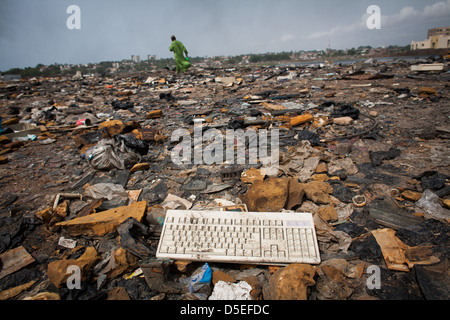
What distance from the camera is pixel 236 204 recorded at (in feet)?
6.93

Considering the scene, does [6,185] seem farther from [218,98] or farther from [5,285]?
[218,98]

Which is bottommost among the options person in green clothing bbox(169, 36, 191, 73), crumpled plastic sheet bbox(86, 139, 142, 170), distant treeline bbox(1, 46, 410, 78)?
crumpled plastic sheet bbox(86, 139, 142, 170)

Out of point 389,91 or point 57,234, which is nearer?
point 57,234

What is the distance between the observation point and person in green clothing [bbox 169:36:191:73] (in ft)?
38.4

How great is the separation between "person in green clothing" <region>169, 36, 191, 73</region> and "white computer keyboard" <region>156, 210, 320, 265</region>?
12.2 metres

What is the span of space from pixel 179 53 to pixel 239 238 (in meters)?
13.0

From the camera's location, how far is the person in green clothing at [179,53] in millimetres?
11695

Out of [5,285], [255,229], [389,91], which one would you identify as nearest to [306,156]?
[255,229]

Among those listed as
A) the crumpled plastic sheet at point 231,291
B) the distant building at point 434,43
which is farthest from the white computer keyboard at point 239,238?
the distant building at point 434,43

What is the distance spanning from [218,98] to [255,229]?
6546 millimetres

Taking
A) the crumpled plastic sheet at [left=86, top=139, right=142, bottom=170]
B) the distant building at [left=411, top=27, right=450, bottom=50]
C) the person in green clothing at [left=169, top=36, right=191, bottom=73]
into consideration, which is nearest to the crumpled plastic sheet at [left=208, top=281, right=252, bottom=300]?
the crumpled plastic sheet at [left=86, top=139, right=142, bottom=170]

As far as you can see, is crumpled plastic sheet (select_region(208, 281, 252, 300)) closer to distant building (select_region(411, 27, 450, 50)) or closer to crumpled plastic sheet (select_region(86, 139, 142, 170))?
crumpled plastic sheet (select_region(86, 139, 142, 170))

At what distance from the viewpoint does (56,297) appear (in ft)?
4.08

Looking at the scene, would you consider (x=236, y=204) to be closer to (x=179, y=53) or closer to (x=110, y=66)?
(x=179, y=53)
